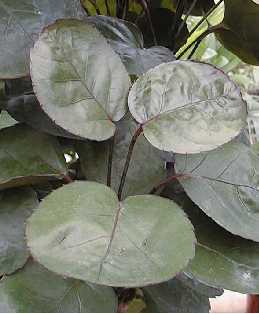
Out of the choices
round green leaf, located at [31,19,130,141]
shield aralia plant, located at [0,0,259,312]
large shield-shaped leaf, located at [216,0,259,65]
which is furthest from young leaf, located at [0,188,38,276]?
large shield-shaped leaf, located at [216,0,259,65]

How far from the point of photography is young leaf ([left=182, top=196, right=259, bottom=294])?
1.61 feet

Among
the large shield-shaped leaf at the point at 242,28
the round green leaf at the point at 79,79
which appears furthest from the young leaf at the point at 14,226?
the large shield-shaped leaf at the point at 242,28

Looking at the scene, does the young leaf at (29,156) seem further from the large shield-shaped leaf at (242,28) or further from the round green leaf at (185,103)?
the large shield-shaped leaf at (242,28)

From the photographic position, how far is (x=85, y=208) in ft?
1.42

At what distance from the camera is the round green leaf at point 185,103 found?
481 millimetres

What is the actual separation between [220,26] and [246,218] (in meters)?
0.29

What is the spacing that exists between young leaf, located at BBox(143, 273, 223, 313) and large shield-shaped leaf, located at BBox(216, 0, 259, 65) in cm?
29

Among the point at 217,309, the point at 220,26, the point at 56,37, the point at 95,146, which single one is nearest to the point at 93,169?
the point at 95,146

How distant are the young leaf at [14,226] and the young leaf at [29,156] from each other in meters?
0.03

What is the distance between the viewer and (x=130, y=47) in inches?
22.8

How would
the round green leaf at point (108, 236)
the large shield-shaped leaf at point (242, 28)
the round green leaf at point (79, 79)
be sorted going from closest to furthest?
1. the round green leaf at point (108, 236)
2. the round green leaf at point (79, 79)
3. the large shield-shaped leaf at point (242, 28)

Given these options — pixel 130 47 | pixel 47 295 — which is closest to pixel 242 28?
pixel 130 47

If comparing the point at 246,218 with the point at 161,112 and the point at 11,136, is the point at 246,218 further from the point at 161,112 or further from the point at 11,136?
the point at 11,136

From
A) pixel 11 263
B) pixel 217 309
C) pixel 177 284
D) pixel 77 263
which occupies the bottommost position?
pixel 217 309
